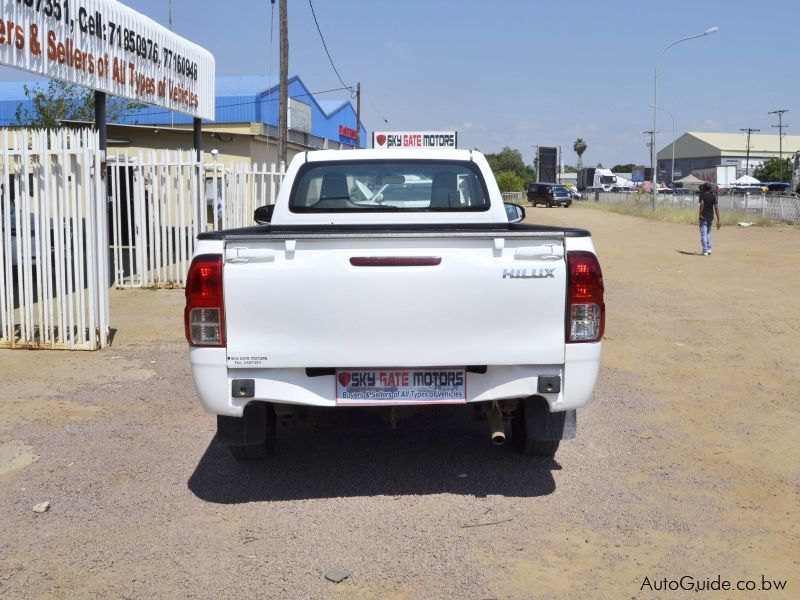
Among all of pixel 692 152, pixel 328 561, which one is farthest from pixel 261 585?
pixel 692 152

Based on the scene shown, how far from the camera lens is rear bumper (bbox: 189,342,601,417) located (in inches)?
180

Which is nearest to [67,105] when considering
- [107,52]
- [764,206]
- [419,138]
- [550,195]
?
[419,138]

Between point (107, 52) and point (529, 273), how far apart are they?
9763mm

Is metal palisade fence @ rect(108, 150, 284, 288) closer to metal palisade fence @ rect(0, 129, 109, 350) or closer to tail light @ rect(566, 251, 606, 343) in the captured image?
metal palisade fence @ rect(0, 129, 109, 350)

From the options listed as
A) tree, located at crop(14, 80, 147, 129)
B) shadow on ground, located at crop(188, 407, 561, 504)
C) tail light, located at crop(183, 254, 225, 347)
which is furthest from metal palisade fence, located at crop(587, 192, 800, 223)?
tail light, located at crop(183, 254, 225, 347)

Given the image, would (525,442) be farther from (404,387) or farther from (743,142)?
(743,142)

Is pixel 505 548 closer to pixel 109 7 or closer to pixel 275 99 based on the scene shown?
pixel 109 7

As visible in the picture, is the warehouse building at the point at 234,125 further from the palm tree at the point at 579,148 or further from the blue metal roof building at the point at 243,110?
the palm tree at the point at 579,148

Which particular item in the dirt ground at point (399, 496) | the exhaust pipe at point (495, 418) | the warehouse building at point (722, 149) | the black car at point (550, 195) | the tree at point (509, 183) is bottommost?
the dirt ground at point (399, 496)

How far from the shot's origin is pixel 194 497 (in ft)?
16.5

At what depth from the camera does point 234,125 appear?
34844mm

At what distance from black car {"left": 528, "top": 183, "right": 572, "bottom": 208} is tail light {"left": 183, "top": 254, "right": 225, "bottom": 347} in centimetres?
5271

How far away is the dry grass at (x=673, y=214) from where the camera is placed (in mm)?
35850

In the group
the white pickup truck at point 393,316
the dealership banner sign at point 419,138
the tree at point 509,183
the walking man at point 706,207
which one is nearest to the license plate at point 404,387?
the white pickup truck at point 393,316
